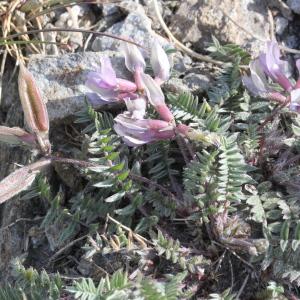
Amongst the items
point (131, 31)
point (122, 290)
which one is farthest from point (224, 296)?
point (131, 31)

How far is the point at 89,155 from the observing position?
2770 mm

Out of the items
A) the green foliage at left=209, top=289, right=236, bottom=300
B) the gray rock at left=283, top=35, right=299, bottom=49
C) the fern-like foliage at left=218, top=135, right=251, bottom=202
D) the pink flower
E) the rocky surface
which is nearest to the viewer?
the green foliage at left=209, top=289, right=236, bottom=300

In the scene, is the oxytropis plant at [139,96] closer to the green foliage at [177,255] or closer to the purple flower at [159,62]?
the purple flower at [159,62]

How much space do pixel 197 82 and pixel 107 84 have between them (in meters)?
0.51

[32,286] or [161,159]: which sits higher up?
[161,159]

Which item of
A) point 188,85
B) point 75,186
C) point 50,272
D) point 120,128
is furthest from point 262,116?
point 50,272

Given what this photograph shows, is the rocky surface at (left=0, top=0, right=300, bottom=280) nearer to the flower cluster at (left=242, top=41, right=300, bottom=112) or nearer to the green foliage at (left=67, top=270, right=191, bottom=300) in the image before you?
the flower cluster at (left=242, top=41, right=300, bottom=112)

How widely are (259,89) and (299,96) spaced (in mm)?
207

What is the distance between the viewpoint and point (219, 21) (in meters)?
3.17

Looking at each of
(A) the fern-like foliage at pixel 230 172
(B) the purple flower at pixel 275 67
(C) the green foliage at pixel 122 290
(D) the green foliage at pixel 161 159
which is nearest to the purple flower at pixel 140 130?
(D) the green foliage at pixel 161 159

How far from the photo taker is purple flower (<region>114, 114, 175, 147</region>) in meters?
2.53

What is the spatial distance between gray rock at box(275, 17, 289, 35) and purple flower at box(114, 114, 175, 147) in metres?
1.03

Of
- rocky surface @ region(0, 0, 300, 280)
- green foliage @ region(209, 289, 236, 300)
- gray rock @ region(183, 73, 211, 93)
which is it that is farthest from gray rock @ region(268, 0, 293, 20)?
green foliage @ region(209, 289, 236, 300)

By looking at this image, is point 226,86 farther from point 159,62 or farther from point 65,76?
point 65,76
